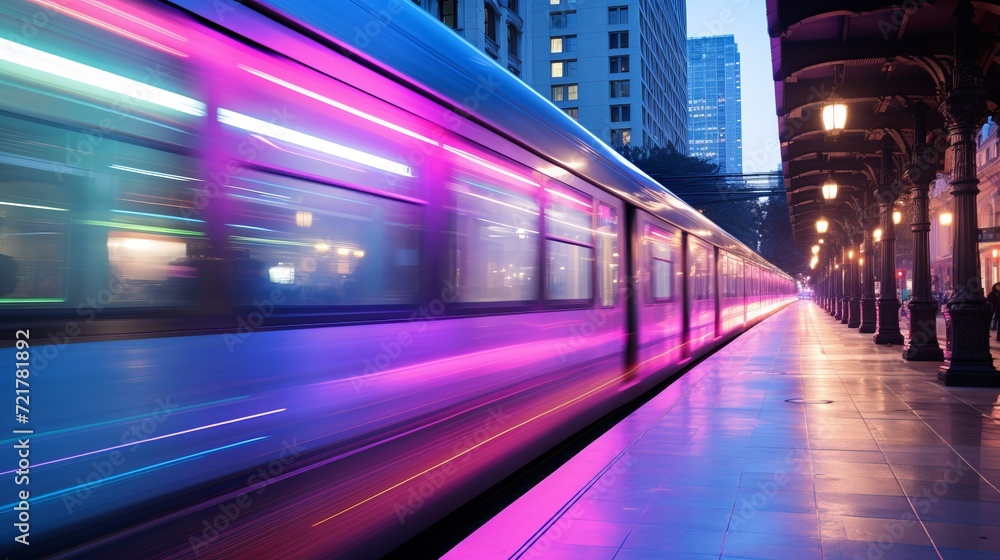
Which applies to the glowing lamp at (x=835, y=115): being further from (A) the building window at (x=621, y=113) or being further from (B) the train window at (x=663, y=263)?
(A) the building window at (x=621, y=113)

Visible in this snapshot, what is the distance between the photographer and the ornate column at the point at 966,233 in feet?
37.4

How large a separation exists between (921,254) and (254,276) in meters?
15.1

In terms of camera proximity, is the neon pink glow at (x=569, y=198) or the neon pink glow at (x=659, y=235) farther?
the neon pink glow at (x=659, y=235)

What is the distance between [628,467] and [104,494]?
4.64m

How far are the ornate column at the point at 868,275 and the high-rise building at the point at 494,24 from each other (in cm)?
2164

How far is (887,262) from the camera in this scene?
752 inches

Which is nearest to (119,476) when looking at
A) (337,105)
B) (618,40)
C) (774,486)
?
(337,105)

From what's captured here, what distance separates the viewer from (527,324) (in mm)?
6023

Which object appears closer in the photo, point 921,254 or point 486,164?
point 486,164

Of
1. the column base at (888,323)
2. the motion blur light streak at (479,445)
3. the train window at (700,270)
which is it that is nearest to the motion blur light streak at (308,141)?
the motion blur light streak at (479,445)

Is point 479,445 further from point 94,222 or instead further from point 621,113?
point 621,113

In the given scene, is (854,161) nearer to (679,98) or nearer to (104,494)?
(104,494)

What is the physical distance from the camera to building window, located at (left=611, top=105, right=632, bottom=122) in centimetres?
8369

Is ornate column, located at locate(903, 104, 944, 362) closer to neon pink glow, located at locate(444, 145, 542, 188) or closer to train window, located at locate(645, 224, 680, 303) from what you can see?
train window, located at locate(645, 224, 680, 303)
